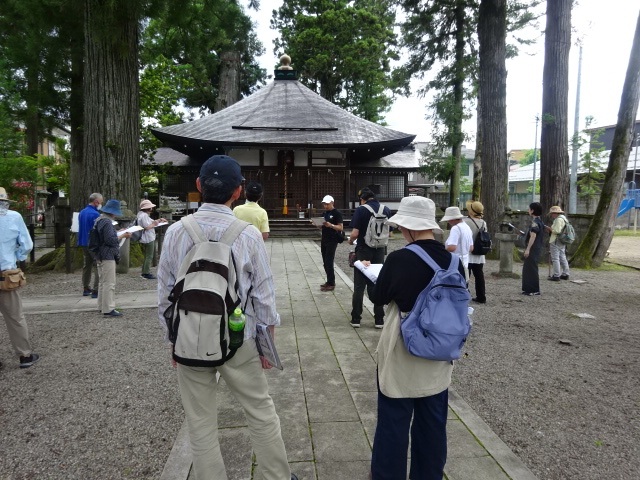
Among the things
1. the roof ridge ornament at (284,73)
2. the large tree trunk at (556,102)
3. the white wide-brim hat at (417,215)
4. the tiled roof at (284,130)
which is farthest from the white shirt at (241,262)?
the roof ridge ornament at (284,73)

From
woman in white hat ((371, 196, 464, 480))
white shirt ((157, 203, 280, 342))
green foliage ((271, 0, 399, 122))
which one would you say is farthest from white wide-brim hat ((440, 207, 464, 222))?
green foliage ((271, 0, 399, 122))

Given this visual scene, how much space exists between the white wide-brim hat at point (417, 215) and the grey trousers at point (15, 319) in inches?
151

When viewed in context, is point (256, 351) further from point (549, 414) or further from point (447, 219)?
point (447, 219)

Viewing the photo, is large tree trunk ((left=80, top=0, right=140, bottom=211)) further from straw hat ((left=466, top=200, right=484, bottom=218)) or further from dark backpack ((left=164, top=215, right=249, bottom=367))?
dark backpack ((left=164, top=215, right=249, bottom=367))

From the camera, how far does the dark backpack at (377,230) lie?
544 centimetres

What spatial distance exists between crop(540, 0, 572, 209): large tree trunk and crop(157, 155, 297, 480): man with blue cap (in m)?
11.2

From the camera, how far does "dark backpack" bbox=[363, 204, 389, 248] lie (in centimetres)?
544

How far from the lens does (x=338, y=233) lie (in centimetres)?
697

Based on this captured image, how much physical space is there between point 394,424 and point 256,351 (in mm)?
815

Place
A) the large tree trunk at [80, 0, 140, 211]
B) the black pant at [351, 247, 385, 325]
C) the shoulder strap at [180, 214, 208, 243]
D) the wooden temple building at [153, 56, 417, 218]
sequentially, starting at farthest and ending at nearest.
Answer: the wooden temple building at [153, 56, 417, 218] → the large tree trunk at [80, 0, 140, 211] → the black pant at [351, 247, 385, 325] → the shoulder strap at [180, 214, 208, 243]

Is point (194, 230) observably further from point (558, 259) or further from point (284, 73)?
point (284, 73)

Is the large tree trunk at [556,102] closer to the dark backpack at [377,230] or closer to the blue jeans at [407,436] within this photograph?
the dark backpack at [377,230]

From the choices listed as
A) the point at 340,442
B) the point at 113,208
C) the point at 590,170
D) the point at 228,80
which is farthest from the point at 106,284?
the point at 590,170

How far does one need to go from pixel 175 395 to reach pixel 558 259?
8.48 m
